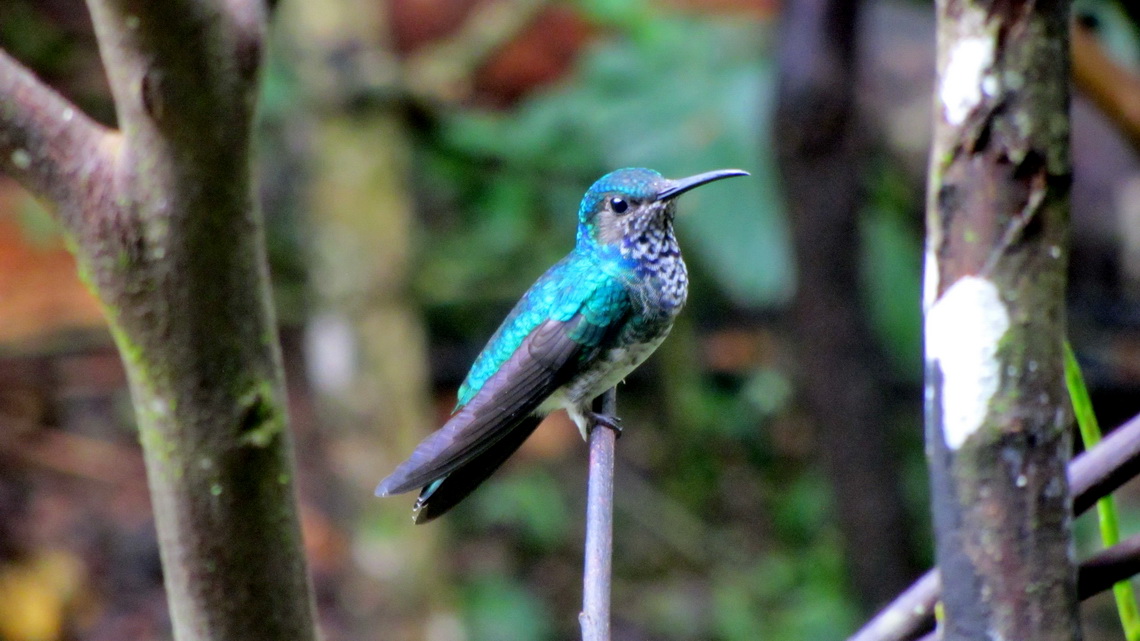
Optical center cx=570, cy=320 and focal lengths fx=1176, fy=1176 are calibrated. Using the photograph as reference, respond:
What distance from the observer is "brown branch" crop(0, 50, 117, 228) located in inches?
48.5

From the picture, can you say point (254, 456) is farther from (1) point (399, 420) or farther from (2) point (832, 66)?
(1) point (399, 420)

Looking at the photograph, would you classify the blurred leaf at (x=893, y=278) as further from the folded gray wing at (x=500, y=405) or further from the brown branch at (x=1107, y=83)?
the folded gray wing at (x=500, y=405)

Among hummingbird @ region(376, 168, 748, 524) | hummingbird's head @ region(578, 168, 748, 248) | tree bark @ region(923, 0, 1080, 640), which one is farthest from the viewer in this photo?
hummingbird's head @ region(578, 168, 748, 248)

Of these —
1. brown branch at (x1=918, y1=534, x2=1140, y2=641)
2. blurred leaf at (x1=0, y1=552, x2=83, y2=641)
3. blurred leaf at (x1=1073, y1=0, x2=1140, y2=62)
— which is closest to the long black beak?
brown branch at (x1=918, y1=534, x2=1140, y2=641)

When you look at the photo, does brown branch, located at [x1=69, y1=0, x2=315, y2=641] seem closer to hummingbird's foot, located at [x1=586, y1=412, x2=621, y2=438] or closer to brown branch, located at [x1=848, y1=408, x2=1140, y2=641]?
hummingbird's foot, located at [x1=586, y1=412, x2=621, y2=438]

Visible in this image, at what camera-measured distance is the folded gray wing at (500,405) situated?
1.46 m

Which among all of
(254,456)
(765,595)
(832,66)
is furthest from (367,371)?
(254,456)

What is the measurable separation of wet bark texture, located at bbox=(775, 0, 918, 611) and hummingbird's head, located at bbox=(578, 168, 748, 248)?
160cm

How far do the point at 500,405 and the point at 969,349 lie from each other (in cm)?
72

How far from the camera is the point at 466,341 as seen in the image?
612cm

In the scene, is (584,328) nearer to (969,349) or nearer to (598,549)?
(598,549)

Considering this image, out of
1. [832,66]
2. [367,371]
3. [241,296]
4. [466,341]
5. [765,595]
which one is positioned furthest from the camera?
[466,341]

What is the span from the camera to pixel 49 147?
1248 mm

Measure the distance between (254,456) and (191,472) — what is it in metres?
0.07
